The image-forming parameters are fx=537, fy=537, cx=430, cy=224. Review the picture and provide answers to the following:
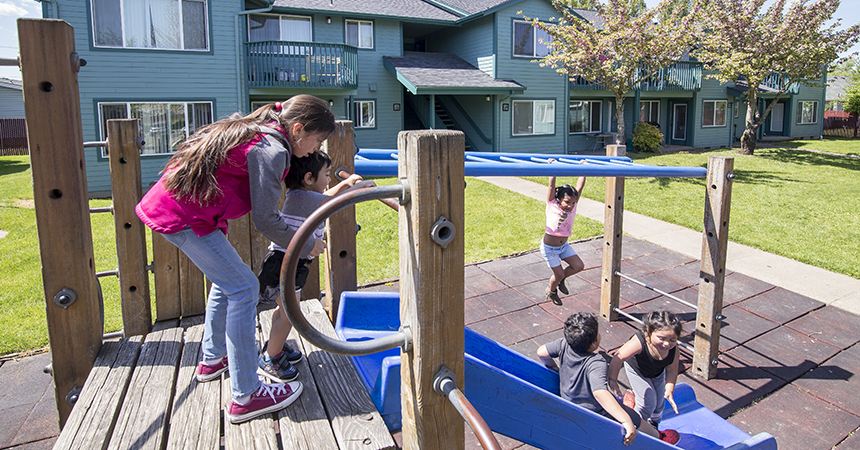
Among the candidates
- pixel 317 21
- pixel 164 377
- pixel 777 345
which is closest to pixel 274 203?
pixel 164 377

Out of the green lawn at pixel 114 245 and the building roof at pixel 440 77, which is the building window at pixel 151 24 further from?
the building roof at pixel 440 77

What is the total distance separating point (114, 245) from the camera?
773 centimetres

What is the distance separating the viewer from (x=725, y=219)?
13.6ft

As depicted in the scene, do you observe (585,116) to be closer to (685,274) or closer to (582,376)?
(685,274)

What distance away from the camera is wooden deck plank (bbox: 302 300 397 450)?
6.45ft

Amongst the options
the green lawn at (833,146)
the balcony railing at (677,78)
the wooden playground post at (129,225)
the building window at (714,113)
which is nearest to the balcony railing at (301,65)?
the balcony railing at (677,78)

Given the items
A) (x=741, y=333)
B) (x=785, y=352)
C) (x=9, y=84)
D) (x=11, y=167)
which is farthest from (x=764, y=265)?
(x=9, y=84)

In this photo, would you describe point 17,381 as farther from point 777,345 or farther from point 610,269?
point 777,345

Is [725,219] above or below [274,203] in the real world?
below

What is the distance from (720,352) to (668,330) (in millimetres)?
1806

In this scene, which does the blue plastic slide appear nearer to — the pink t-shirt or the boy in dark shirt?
the boy in dark shirt

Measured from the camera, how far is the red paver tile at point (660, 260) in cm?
693

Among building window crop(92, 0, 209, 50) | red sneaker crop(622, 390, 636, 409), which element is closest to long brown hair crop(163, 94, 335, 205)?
red sneaker crop(622, 390, 636, 409)

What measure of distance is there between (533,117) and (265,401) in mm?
19491
